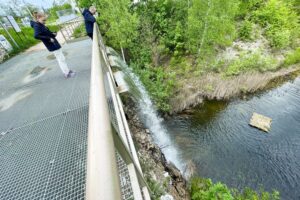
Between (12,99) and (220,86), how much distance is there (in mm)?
6492

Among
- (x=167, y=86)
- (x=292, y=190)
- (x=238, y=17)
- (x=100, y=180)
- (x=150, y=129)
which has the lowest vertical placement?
(x=292, y=190)

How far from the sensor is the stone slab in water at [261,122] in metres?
4.94

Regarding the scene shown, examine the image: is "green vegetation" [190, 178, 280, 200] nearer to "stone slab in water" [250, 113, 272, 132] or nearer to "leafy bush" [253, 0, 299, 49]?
"stone slab in water" [250, 113, 272, 132]

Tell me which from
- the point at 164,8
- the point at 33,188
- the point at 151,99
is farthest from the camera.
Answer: the point at 164,8

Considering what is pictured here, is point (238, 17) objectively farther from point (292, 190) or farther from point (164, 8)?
point (292, 190)

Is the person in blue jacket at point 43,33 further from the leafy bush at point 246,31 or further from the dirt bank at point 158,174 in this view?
the leafy bush at point 246,31

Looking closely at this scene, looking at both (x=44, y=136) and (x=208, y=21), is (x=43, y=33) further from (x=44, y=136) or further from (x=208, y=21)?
(x=208, y=21)

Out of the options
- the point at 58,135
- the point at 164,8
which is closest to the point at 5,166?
the point at 58,135

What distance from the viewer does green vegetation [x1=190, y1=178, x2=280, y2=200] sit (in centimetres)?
309

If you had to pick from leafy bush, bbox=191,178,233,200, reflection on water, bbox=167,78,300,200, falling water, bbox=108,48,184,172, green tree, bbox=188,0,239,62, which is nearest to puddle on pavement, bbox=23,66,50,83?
falling water, bbox=108,48,184,172

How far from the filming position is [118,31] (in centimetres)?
764

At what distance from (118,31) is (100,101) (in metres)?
7.61

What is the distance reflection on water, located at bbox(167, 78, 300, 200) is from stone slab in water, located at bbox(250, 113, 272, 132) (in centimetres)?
15

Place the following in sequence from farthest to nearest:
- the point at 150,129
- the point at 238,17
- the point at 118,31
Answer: the point at 238,17 → the point at 118,31 → the point at 150,129
